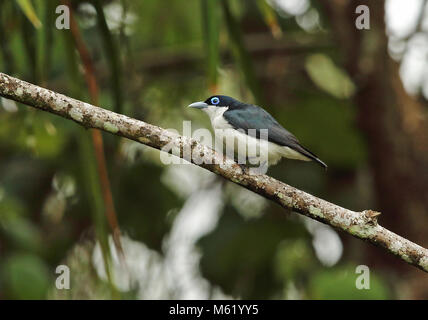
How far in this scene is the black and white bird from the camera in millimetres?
3820

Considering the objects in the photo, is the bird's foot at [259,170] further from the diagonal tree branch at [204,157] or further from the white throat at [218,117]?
the white throat at [218,117]

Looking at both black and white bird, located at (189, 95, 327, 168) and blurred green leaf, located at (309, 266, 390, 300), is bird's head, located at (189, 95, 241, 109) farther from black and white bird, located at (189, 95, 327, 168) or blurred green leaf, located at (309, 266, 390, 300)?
blurred green leaf, located at (309, 266, 390, 300)

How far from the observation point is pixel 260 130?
4016 millimetres

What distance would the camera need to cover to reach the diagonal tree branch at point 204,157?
288 centimetres

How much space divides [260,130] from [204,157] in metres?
1.10

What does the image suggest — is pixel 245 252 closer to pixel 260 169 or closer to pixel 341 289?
pixel 341 289

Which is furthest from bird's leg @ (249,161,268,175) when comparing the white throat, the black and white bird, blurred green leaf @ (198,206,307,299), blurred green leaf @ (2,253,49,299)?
blurred green leaf @ (198,206,307,299)

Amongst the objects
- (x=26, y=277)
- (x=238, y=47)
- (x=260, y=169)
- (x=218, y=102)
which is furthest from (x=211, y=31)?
(x=26, y=277)

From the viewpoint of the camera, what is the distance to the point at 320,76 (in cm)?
830

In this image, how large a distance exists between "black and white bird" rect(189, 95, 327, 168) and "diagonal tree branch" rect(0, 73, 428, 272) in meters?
0.77

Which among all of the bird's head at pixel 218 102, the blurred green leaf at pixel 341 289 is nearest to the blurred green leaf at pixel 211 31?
the bird's head at pixel 218 102
